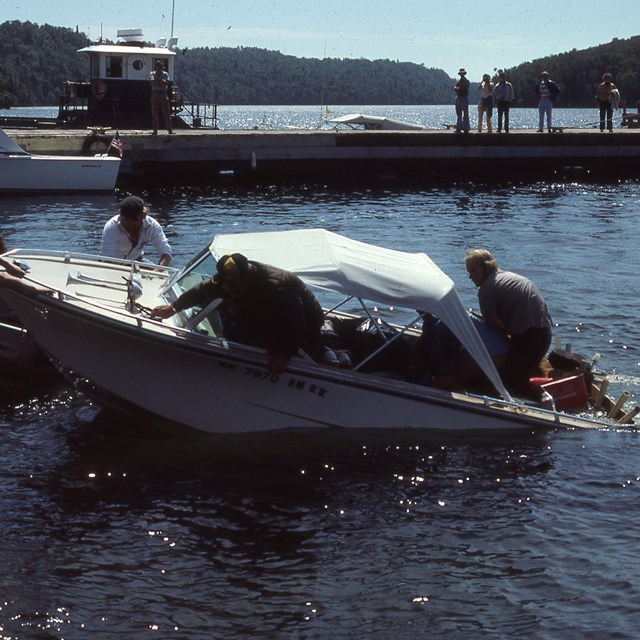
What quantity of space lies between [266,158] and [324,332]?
25639mm

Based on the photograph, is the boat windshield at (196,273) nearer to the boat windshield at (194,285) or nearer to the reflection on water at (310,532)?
the boat windshield at (194,285)

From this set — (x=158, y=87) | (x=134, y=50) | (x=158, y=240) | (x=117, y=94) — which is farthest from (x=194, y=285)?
(x=134, y=50)

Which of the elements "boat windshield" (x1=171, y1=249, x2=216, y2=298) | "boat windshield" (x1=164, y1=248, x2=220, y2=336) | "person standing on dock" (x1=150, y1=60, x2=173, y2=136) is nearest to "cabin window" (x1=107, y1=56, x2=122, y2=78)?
"person standing on dock" (x1=150, y1=60, x2=173, y2=136)

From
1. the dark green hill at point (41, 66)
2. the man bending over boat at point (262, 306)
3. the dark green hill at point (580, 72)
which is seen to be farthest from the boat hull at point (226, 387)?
the dark green hill at point (580, 72)

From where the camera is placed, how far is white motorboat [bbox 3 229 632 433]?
980 cm

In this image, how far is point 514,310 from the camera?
1069 cm

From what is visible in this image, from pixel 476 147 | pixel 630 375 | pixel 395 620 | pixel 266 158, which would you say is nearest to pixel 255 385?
pixel 395 620

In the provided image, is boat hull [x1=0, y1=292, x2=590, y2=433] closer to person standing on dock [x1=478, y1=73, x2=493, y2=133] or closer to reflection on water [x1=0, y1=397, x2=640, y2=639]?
reflection on water [x1=0, y1=397, x2=640, y2=639]

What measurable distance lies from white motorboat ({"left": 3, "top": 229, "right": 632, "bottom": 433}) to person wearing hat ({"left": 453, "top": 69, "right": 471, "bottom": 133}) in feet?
81.7

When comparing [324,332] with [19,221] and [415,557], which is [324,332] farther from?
[19,221]

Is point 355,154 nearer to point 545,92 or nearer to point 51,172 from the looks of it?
point 545,92

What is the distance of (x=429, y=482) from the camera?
380 inches

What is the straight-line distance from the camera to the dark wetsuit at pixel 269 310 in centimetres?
948

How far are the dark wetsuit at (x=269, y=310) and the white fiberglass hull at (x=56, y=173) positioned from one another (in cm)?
2158
